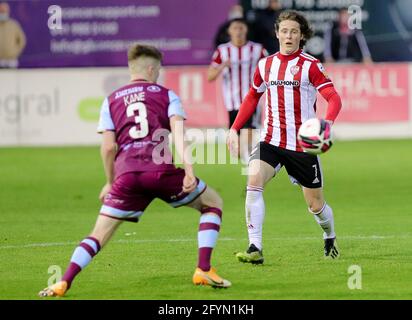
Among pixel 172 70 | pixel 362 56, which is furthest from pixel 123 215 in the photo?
pixel 362 56

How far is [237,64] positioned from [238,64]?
16 millimetres

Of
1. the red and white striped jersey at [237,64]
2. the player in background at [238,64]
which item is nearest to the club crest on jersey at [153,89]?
the player in background at [238,64]

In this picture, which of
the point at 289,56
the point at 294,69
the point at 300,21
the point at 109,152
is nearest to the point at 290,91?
the point at 294,69

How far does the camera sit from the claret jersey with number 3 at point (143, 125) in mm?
Result: 8305

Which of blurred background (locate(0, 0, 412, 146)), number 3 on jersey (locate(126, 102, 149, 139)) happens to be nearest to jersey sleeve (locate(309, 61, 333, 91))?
number 3 on jersey (locate(126, 102, 149, 139))

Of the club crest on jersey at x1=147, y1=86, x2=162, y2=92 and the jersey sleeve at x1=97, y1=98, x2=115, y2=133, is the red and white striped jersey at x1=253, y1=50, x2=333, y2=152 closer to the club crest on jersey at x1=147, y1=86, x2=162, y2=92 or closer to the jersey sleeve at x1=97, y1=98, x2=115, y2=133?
the club crest on jersey at x1=147, y1=86, x2=162, y2=92

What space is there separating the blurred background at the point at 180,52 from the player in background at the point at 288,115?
13.7 meters

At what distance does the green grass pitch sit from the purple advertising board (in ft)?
19.0

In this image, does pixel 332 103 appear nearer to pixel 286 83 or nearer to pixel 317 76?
pixel 317 76

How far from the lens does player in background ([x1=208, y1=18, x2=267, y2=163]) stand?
17.6 meters

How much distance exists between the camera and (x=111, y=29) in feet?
84.3

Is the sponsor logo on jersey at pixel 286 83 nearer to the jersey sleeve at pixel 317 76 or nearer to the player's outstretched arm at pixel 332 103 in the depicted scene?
the jersey sleeve at pixel 317 76

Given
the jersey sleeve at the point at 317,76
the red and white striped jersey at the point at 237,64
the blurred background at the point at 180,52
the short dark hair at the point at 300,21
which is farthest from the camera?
the blurred background at the point at 180,52

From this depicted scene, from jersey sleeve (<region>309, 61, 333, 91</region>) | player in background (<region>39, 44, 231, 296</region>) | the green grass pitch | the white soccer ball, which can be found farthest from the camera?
jersey sleeve (<region>309, 61, 333, 91</region>)
